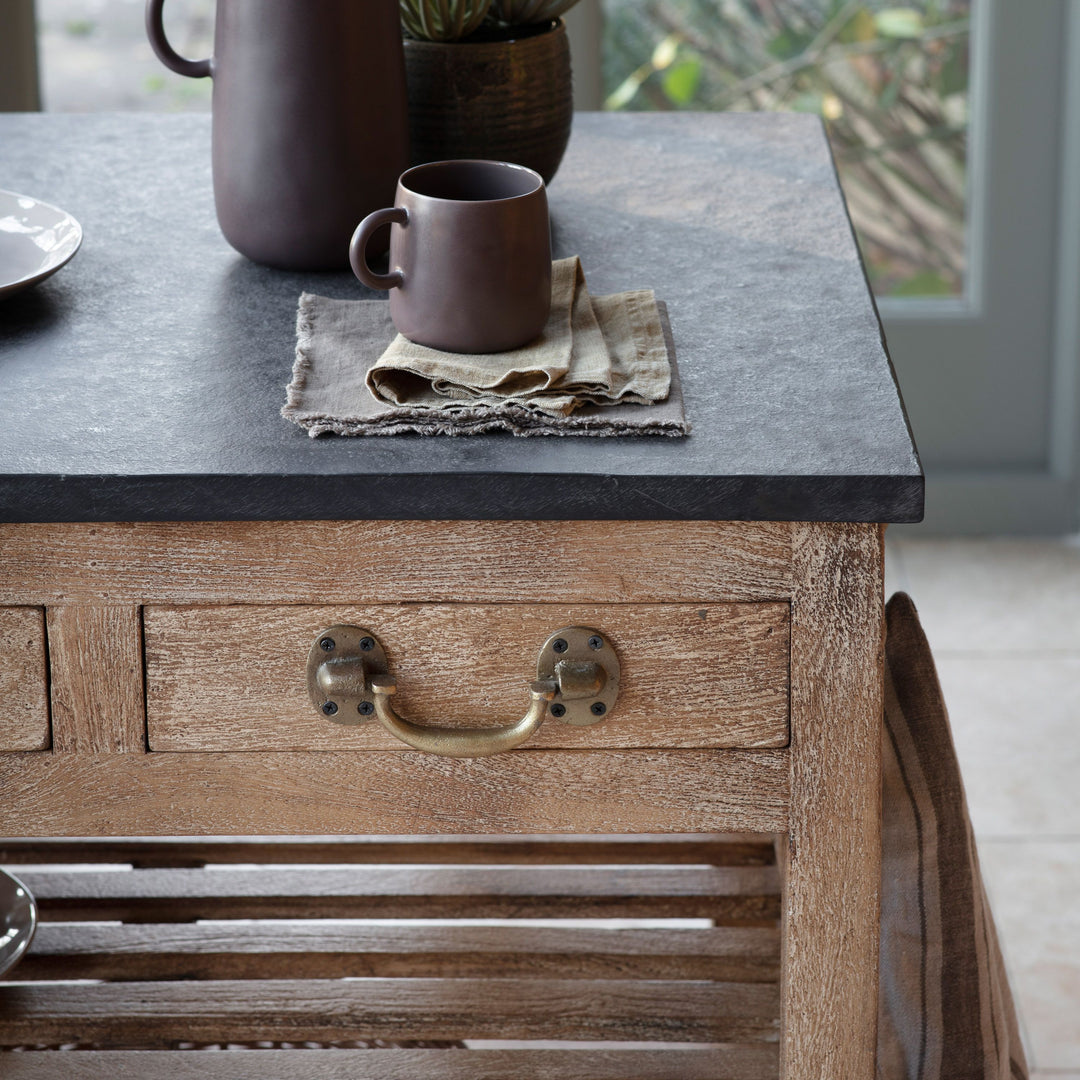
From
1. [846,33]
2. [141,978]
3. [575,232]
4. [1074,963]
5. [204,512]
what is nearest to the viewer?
[204,512]

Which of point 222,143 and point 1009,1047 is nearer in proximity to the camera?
point 222,143

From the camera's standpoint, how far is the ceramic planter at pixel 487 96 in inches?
43.9

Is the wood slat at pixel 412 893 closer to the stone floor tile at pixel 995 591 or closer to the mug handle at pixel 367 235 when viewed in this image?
the mug handle at pixel 367 235

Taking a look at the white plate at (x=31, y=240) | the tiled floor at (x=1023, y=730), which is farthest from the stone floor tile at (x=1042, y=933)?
the white plate at (x=31, y=240)

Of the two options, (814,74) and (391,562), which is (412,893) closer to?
(391,562)

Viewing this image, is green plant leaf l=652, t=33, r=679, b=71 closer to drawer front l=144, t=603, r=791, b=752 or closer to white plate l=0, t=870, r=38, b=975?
white plate l=0, t=870, r=38, b=975

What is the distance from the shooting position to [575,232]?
1146 mm

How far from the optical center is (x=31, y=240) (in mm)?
1063

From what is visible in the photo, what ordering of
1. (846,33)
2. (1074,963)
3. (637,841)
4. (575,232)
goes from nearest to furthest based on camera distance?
(575,232)
(637,841)
(1074,963)
(846,33)

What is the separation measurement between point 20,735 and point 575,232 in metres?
0.54

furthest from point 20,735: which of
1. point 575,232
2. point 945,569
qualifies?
point 945,569

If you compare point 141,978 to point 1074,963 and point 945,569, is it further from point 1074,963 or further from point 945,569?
point 945,569

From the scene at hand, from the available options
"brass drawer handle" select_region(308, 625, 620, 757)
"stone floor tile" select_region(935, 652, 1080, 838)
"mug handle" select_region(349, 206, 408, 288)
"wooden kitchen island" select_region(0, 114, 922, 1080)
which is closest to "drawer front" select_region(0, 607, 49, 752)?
"wooden kitchen island" select_region(0, 114, 922, 1080)

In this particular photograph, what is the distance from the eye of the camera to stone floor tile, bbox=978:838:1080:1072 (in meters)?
1.58
